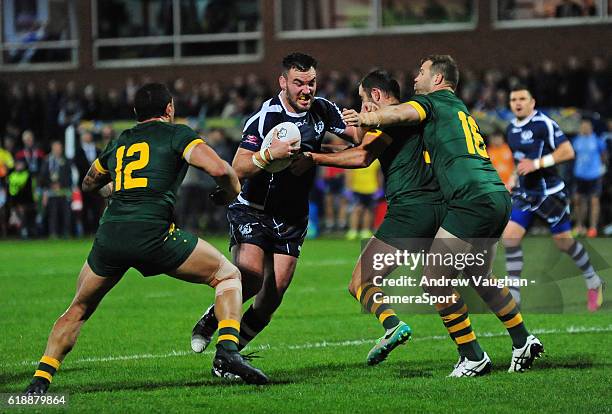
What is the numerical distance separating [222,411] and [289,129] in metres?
2.17

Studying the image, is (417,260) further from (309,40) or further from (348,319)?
(309,40)

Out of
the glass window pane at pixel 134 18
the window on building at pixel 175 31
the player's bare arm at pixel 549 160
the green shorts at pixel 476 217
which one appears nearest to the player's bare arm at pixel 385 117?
the green shorts at pixel 476 217

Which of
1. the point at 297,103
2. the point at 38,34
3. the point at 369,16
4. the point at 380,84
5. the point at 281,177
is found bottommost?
the point at 281,177

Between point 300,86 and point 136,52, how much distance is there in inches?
1066

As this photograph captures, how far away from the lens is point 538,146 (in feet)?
39.4

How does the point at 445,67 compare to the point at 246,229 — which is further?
the point at 246,229

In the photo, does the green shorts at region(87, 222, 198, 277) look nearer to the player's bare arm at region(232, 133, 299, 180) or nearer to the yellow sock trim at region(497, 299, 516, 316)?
the player's bare arm at region(232, 133, 299, 180)

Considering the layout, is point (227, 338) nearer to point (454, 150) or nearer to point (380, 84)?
point (454, 150)


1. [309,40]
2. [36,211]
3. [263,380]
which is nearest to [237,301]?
[263,380]

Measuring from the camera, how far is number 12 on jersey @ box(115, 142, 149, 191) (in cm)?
737

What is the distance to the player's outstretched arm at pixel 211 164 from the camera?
7.25m

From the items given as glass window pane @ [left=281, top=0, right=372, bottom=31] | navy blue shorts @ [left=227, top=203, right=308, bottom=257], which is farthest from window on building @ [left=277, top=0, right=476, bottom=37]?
navy blue shorts @ [left=227, top=203, right=308, bottom=257]

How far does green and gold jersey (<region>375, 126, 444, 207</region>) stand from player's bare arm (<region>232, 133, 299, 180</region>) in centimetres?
93

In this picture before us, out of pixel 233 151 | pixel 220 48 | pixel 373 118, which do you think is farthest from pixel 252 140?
pixel 220 48
